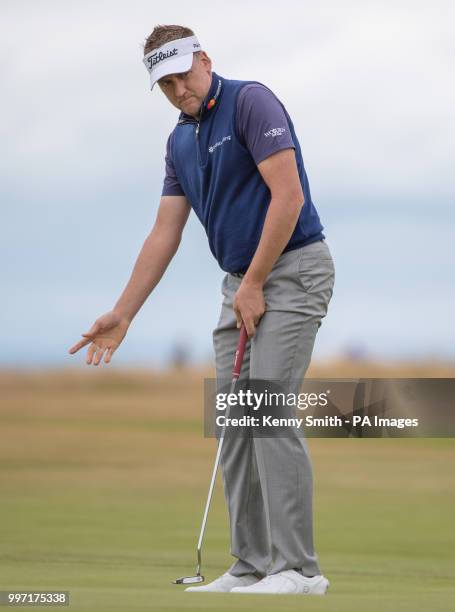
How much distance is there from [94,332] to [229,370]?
1.97 ft

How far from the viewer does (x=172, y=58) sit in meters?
4.30

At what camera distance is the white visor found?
430 cm

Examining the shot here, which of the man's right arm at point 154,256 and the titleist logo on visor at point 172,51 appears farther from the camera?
the man's right arm at point 154,256

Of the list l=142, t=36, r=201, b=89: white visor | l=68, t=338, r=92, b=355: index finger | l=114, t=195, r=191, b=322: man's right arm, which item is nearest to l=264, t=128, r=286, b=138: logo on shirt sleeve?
l=142, t=36, r=201, b=89: white visor

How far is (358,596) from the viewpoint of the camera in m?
3.83

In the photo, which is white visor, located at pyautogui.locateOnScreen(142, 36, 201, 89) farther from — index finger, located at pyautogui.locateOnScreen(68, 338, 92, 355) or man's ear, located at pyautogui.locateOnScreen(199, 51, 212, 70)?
index finger, located at pyautogui.locateOnScreen(68, 338, 92, 355)

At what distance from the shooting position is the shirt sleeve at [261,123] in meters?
4.14

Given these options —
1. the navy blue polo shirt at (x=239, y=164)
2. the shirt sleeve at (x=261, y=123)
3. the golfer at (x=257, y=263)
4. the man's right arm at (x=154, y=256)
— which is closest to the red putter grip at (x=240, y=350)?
the golfer at (x=257, y=263)

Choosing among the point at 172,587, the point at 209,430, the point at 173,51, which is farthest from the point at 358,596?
the point at 173,51

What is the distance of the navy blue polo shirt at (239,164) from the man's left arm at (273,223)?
47mm

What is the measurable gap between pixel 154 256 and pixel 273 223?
83 cm

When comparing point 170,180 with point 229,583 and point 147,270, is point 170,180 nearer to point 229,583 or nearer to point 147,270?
point 147,270

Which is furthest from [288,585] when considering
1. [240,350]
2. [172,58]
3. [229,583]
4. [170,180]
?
[172,58]

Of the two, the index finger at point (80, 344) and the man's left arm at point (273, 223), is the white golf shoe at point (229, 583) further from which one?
the index finger at point (80, 344)
